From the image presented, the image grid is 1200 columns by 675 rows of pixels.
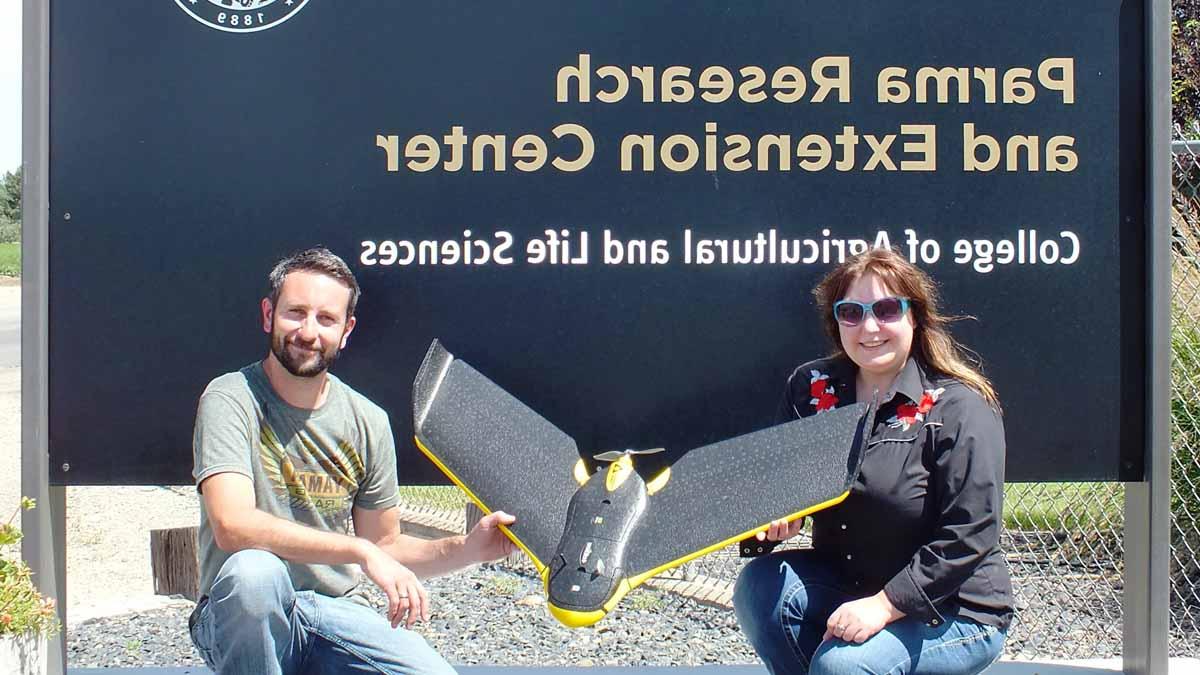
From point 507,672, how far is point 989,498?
1564mm

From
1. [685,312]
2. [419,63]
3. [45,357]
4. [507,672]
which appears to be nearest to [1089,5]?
[685,312]

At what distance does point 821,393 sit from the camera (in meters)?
2.98

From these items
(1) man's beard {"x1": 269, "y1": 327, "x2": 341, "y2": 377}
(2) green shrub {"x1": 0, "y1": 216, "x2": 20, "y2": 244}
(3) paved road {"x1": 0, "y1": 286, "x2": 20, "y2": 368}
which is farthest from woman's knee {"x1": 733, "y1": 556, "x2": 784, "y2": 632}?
(2) green shrub {"x1": 0, "y1": 216, "x2": 20, "y2": 244}

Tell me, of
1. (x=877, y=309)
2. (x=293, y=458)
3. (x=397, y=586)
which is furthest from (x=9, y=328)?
(x=877, y=309)

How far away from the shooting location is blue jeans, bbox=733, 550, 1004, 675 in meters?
2.63

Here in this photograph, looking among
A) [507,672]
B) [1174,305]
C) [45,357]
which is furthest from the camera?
[1174,305]

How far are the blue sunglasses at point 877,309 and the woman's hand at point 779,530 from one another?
1.65 ft

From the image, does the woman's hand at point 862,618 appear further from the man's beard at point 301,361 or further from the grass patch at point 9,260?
the grass patch at point 9,260

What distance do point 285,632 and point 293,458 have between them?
1.43 ft

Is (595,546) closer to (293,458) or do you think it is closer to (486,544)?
(486,544)

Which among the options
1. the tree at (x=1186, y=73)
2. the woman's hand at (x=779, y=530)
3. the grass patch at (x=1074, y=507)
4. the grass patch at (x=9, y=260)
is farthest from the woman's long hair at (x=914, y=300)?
the grass patch at (x=9, y=260)

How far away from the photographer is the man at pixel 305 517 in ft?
9.00

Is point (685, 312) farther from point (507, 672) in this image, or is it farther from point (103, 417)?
point (103, 417)

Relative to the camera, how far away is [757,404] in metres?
3.29
